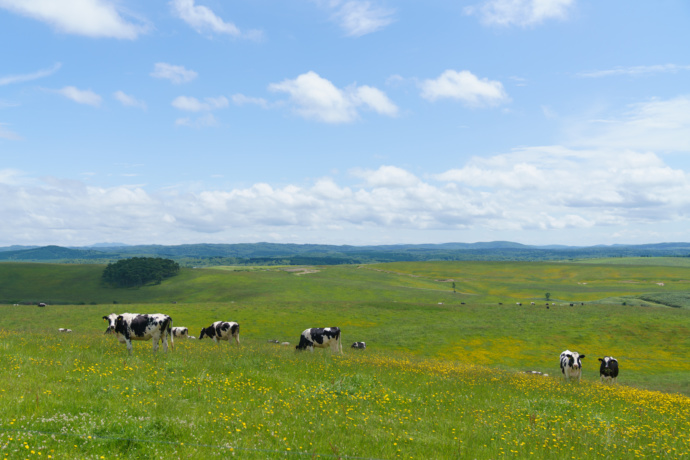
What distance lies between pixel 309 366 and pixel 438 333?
35065 millimetres

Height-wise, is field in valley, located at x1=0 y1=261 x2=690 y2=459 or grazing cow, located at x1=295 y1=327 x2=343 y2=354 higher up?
field in valley, located at x1=0 y1=261 x2=690 y2=459

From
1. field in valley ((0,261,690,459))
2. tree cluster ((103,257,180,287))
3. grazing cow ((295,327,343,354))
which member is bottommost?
tree cluster ((103,257,180,287))

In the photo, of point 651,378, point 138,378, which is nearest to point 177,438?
point 138,378

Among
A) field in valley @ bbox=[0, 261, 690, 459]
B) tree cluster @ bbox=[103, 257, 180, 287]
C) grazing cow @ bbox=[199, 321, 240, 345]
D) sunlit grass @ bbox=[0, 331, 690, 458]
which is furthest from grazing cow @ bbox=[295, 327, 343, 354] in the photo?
tree cluster @ bbox=[103, 257, 180, 287]

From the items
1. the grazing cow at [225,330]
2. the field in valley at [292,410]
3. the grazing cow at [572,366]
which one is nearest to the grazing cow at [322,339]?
the grazing cow at [225,330]

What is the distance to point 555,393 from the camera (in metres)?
17.3

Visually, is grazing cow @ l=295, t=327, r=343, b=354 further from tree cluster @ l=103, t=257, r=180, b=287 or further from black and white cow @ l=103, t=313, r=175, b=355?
tree cluster @ l=103, t=257, r=180, b=287

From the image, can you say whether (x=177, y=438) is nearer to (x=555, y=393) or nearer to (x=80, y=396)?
(x=80, y=396)

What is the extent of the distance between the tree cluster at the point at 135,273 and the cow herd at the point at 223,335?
92608 millimetres

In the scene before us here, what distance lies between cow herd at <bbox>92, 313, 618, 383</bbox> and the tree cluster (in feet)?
Answer: 304

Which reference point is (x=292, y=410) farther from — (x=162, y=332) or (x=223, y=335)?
(x=223, y=335)

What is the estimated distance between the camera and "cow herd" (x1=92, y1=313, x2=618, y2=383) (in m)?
19.9

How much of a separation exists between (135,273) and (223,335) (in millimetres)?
101802

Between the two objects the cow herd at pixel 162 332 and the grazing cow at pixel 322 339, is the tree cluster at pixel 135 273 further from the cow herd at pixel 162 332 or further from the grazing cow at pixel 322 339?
the grazing cow at pixel 322 339
